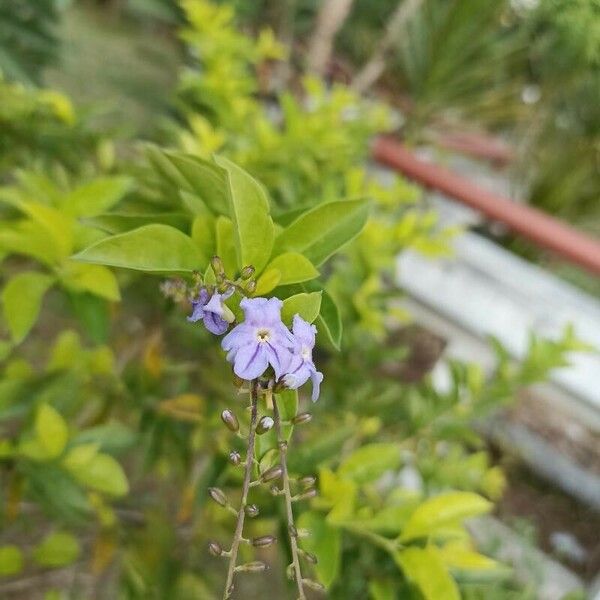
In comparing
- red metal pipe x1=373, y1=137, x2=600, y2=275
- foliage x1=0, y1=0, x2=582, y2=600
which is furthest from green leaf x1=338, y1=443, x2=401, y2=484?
red metal pipe x1=373, y1=137, x2=600, y2=275

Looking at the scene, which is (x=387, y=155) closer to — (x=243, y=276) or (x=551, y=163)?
(x=551, y=163)

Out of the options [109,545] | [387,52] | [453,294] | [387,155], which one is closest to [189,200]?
[109,545]

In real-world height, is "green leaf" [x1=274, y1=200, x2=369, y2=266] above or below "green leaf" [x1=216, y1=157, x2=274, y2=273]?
above

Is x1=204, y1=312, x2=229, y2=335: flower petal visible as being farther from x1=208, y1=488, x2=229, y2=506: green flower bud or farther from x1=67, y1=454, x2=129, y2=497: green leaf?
x1=67, y1=454, x2=129, y2=497: green leaf

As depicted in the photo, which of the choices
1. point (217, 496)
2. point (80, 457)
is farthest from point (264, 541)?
point (80, 457)

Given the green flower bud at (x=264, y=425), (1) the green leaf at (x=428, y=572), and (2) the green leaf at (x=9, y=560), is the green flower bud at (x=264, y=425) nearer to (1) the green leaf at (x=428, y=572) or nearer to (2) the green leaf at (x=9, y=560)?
(1) the green leaf at (x=428, y=572)

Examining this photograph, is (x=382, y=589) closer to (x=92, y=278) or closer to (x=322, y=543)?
(x=322, y=543)
